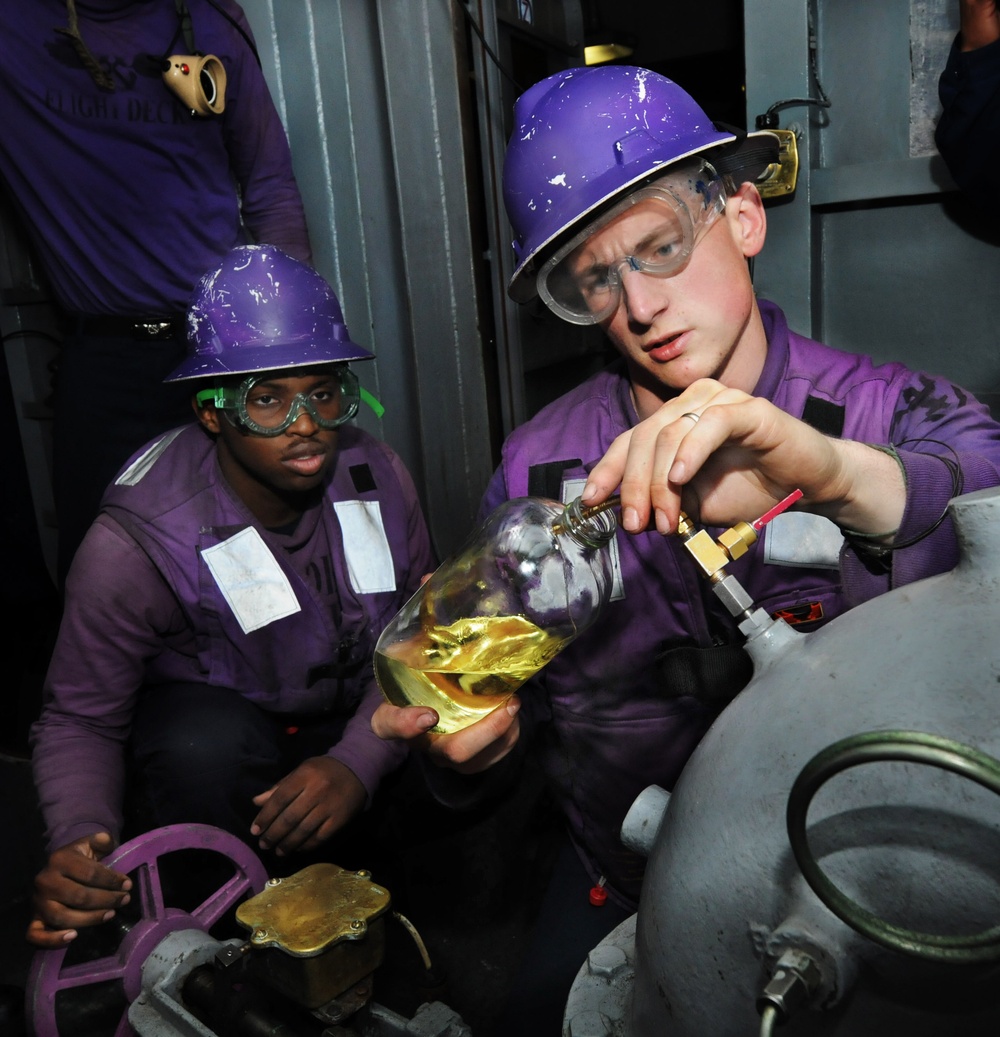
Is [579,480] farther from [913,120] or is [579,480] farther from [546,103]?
[913,120]

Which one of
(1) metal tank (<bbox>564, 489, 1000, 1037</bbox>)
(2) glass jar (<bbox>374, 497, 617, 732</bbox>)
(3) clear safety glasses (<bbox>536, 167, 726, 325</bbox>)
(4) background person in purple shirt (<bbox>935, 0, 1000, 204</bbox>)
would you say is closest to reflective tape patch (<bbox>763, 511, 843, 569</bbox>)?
(2) glass jar (<bbox>374, 497, 617, 732</bbox>)

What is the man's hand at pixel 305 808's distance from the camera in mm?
1977

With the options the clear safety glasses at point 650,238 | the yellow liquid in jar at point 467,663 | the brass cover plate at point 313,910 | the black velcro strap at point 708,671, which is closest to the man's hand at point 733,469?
the yellow liquid in jar at point 467,663

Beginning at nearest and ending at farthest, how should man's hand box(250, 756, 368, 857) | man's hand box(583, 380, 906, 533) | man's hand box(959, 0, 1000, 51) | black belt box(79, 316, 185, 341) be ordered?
man's hand box(583, 380, 906, 533), man's hand box(959, 0, 1000, 51), man's hand box(250, 756, 368, 857), black belt box(79, 316, 185, 341)

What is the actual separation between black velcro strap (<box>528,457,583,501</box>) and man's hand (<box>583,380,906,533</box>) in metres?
0.61

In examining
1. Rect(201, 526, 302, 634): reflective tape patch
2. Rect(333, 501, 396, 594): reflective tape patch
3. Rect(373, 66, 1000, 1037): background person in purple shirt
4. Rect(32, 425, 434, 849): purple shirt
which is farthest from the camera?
Rect(333, 501, 396, 594): reflective tape patch

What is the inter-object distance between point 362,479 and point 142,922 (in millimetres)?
1245

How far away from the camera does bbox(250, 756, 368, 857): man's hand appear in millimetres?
1977

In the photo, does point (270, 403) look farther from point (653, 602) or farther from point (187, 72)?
point (187, 72)

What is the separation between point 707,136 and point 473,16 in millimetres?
1893

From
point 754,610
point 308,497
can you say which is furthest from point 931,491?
point 308,497

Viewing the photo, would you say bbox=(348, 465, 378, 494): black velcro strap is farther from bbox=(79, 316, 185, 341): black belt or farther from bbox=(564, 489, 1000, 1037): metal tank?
bbox=(564, 489, 1000, 1037): metal tank

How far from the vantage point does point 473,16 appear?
308 centimetres

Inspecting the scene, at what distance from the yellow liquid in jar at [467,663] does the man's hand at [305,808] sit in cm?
72
